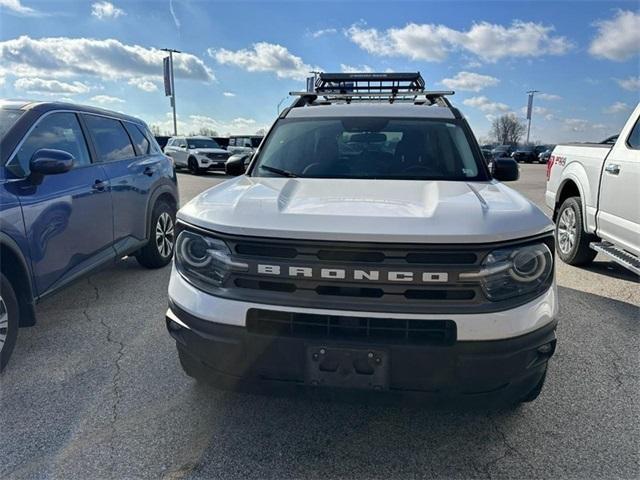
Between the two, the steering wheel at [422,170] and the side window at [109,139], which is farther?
the side window at [109,139]

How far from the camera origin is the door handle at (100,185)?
395 cm

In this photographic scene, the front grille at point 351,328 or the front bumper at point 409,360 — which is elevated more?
the front grille at point 351,328

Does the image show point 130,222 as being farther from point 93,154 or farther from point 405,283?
point 405,283

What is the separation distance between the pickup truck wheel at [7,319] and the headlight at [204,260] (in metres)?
1.44

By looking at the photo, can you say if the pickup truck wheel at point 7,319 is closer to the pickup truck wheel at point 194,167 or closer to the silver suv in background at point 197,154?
the silver suv in background at point 197,154

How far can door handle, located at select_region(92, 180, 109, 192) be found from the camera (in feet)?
13.0

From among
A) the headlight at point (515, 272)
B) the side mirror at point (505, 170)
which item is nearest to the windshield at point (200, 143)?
the side mirror at point (505, 170)

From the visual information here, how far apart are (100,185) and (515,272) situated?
11.5 ft

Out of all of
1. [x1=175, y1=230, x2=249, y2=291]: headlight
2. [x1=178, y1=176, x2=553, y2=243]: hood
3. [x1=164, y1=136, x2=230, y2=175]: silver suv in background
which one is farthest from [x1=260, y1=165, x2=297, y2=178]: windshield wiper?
[x1=164, y1=136, x2=230, y2=175]: silver suv in background

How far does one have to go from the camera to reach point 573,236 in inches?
222

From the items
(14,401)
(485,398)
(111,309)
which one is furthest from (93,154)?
(485,398)

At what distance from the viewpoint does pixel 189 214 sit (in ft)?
7.64

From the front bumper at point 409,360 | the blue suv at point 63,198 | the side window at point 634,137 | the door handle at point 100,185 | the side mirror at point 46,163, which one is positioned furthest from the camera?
the side window at point 634,137

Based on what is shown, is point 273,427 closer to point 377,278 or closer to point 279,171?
point 377,278
